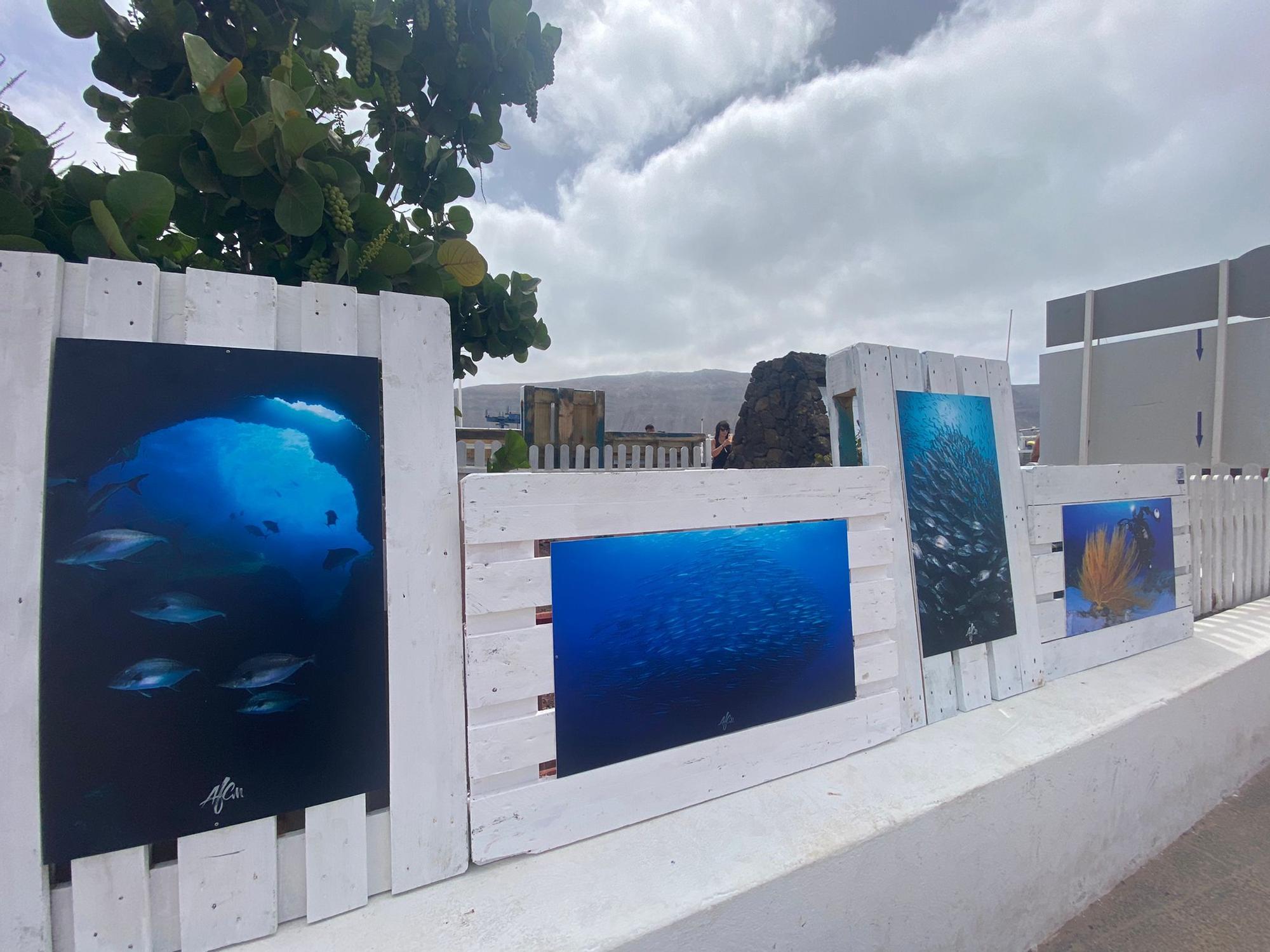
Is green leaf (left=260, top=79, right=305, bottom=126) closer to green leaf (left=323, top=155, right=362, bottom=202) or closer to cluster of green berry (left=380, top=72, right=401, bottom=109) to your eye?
green leaf (left=323, top=155, right=362, bottom=202)

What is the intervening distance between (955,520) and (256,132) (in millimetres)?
3179

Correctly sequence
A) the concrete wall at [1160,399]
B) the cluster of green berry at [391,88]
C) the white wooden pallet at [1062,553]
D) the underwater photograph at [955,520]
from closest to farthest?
1. the cluster of green berry at [391,88]
2. the underwater photograph at [955,520]
3. the white wooden pallet at [1062,553]
4. the concrete wall at [1160,399]

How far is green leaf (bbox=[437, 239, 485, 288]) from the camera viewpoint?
7.22ft

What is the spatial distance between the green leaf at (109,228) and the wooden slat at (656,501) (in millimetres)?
1032

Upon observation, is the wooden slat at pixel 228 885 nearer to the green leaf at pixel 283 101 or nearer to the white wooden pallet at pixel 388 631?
the white wooden pallet at pixel 388 631

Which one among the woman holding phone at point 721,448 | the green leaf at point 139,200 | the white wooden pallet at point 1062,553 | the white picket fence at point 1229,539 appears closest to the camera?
the green leaf at point 139,200

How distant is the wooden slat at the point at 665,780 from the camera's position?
1.85 metres

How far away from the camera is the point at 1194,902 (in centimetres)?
280

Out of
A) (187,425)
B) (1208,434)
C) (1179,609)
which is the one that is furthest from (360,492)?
(1208,434)

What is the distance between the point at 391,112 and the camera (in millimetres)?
2500

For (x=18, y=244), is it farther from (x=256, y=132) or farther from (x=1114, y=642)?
(x=1114, y=642)

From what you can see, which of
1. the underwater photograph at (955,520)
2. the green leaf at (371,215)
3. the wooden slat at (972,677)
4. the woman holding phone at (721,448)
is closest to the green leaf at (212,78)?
the green leaf at (371,215)

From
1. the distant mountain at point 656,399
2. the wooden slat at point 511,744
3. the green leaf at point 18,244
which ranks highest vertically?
the distant mountain at point 656,399

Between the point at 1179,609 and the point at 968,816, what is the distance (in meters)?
3.06
